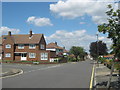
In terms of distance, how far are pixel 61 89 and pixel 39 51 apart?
48.4m

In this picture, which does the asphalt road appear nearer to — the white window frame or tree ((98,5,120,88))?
tree ((98,5,120,88))

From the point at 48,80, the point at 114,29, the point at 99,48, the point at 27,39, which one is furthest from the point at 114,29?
the point at 99,48

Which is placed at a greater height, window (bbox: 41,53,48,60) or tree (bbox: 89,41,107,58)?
tree (bbox: 89,41,107,58)

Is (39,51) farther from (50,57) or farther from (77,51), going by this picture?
(77,51)

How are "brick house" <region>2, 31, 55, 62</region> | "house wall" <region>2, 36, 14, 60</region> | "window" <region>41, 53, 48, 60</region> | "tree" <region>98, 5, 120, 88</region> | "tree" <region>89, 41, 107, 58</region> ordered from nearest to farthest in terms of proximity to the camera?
1. "tree" <region>98, 5, 120, 88</region>
2. "window" <region>41, 53, 48, 60</region>
3. "brick house" <region>2, 31, 55, 62</region>
4. "house wall" <region>2, 36, 14, 60</region>
5. "tree" <region>89, 41, 107, 58</region>

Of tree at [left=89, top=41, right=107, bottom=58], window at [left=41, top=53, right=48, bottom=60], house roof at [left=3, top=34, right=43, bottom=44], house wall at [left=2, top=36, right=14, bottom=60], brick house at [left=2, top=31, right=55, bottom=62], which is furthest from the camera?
tree at [left=89, top=41, right=107, bottom=58]

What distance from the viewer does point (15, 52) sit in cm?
6256

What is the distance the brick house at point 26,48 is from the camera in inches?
2372

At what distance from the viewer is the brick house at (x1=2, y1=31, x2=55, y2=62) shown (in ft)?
198

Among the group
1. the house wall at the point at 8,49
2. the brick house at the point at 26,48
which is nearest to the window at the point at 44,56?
the brick house at the point at 26,48

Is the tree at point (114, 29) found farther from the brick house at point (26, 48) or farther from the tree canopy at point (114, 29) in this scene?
the brick house at point (26, 48)

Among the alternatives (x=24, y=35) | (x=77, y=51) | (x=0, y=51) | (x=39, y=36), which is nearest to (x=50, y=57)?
(x=39, y=36)

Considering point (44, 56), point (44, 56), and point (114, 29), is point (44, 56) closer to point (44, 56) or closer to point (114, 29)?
point (44, 56)

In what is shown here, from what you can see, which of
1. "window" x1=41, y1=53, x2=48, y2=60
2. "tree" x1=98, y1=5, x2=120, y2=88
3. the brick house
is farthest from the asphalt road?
the brick house
